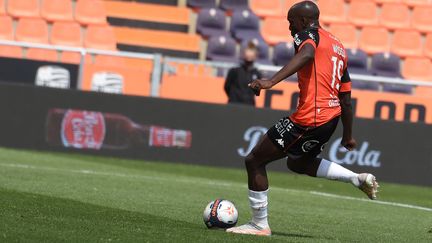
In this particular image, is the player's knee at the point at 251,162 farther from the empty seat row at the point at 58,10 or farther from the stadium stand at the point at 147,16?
the stadium stand at the point at 147,16

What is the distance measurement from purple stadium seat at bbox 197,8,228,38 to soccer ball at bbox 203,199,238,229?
16514 mm

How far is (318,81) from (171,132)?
34.6 ft

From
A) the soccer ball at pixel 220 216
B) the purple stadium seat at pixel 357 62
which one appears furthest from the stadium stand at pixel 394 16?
the soccer ball at pixel 220 216

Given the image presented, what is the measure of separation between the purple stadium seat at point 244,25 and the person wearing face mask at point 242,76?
6.32 metres

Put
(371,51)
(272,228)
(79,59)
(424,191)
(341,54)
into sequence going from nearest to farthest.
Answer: (341,54) → (272,228) → (424,191) → (79,59) → (371,51)

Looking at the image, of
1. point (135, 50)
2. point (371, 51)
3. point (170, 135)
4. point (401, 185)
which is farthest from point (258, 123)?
point (371, 51)

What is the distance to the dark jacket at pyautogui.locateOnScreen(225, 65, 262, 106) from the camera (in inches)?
767

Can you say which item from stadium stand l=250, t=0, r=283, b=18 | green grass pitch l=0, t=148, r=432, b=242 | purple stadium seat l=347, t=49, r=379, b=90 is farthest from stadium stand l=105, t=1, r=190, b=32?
green grass pitch l=0, t=148, r=432, b=242

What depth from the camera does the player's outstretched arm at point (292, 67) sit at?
8.72 m

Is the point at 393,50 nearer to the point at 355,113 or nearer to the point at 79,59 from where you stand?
the point at 355,113

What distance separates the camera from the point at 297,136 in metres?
9.27

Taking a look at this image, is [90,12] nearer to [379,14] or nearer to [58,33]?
[58,33]

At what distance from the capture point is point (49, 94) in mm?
19453

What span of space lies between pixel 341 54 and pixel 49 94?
10799mm
